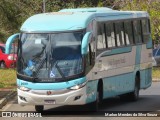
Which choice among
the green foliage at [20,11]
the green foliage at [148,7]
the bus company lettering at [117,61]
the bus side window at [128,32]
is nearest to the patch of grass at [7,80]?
the green foliage at [20,11]

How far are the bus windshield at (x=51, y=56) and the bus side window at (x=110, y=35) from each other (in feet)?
8.33

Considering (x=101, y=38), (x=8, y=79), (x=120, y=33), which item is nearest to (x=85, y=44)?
(x=101, y=38)

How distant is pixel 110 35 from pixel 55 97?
13.2 feet

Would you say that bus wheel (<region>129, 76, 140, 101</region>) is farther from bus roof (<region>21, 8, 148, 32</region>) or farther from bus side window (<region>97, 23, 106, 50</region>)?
bus roof (<region>21, 8, 148, 32</region>)

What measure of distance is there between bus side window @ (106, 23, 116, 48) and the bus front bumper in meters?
3.19

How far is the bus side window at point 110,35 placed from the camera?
67.0 feet

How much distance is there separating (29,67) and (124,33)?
518 cm

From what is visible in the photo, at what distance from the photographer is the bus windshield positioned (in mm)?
17625

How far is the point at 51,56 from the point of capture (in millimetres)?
17750

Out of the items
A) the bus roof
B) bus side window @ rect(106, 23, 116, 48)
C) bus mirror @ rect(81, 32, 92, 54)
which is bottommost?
bus side window @ rect(106, 23, 116, 48)

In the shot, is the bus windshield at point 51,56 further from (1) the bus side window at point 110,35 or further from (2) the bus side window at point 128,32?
(2) the bus side window at point 128,32

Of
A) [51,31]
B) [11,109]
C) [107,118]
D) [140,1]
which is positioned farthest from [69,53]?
[140,1]

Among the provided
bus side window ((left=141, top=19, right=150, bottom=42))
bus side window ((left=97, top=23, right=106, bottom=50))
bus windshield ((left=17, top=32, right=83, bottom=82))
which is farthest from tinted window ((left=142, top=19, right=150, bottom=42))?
bus windshield ((left=17, top=32, right=83, bottom=82))

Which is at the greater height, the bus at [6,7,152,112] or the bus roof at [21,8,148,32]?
the bus roof at [21,8,148,32]
